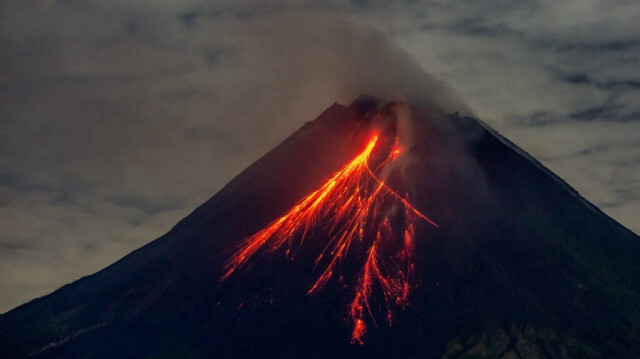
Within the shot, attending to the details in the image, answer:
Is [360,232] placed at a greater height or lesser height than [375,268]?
greater

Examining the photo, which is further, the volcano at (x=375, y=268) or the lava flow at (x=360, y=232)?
the lava flow at (x=360, y=232)

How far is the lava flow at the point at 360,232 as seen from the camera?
341 feet

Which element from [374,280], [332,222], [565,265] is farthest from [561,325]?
[332,222]

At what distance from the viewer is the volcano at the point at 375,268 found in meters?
99.9

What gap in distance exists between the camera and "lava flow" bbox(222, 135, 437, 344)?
104 meters

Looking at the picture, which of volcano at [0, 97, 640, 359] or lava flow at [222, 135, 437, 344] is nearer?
volcano at [0, 97, 640, 359]

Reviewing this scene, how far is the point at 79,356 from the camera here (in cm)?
10519

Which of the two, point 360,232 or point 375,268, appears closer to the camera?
point 375,268

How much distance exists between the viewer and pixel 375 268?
10606cm

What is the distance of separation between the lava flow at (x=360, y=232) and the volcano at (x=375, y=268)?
0.20 metres

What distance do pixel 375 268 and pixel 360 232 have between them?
21.3ft

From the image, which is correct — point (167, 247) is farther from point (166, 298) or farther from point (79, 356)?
point (79, 356)

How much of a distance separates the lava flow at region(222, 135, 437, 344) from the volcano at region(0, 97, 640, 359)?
0.20 meters

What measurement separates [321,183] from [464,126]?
78.7 feet
